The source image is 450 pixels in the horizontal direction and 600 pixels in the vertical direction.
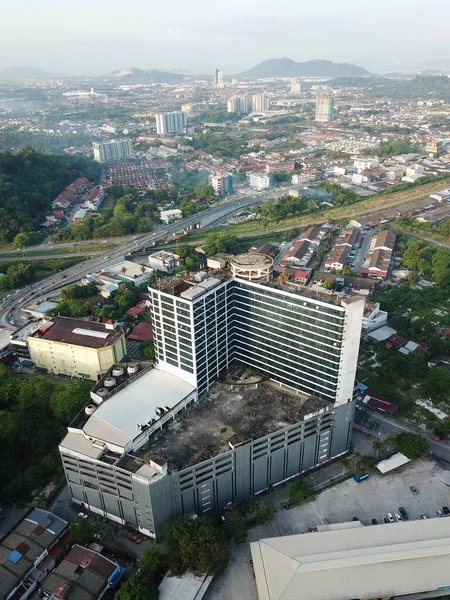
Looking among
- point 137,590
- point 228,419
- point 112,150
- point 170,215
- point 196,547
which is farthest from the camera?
point 112,150

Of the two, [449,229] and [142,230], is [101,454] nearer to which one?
[142,230]

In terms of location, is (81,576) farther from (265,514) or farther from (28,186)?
(28,186)

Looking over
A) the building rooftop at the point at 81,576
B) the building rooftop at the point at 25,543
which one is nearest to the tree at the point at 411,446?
the building rooftop at the point at 81,576

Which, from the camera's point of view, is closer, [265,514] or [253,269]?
[265,514]

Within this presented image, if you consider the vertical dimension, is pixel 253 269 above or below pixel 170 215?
above

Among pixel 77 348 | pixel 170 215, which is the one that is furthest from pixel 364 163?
pixel 77 348

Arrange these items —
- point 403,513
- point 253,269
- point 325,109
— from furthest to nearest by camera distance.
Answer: point 325,109
point 253,269
point 403,513

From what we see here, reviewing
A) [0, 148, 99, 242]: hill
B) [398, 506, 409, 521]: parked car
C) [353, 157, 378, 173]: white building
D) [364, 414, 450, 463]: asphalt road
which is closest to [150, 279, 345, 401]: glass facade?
[398, 506, 409, 521]: parked car
